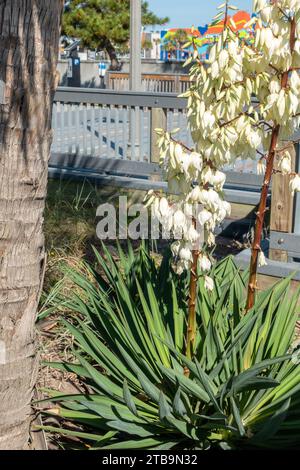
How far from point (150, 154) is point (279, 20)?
16.6 feet

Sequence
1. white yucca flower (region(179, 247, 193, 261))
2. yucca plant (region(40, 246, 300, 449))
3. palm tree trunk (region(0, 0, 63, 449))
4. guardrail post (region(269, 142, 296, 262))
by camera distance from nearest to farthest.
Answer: palm tree trunk (region(0, 0, 63, 449))
yucca plant (region(40, 246, 300, 449))
white yucca flower (region(179, 247, 193, 261))
guardrail post (region(269, 142, 296, 262))

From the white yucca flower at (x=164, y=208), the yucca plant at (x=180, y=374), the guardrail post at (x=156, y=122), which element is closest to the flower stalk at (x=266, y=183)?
the yucca plant at (x=180, y=374)

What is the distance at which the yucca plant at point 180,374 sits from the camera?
2.96 m

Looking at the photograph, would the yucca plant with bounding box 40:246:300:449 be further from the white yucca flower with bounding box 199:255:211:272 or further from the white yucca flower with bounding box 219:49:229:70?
the white yucca flower with bounding box 219:49:229:70

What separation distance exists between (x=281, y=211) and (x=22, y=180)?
2859mm

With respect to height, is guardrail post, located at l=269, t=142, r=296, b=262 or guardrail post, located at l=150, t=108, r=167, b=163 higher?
guardrail post, located at l=150, t=108, r=167, b=163

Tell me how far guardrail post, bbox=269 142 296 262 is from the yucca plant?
1329 millimetres

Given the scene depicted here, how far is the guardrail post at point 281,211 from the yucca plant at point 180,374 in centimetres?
133

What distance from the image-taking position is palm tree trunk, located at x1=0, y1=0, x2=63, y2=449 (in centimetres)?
268

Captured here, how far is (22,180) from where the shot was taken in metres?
2.84

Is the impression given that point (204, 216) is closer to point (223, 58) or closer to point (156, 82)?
point (223, 58)

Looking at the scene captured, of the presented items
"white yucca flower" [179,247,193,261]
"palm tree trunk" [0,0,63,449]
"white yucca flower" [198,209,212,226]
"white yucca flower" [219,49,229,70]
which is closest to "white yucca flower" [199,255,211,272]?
"white yucca flower" [179,247,193,261]
